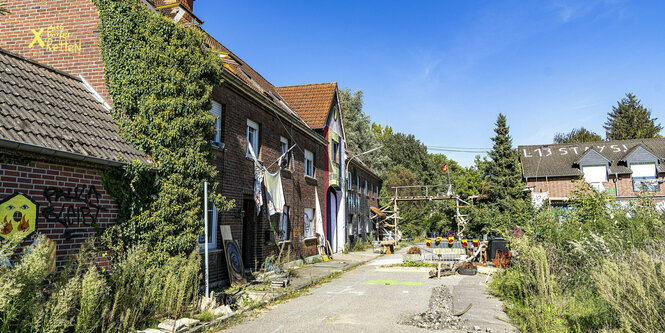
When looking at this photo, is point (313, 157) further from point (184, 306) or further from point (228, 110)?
point (184, 306)

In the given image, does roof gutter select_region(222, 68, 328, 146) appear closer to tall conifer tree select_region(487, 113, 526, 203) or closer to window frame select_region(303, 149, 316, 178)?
window frame select_region(303, 149, 316, 178)

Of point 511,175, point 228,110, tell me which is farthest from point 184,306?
point 511,175

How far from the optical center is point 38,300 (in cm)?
532

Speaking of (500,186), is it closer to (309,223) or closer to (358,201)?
(358,201)

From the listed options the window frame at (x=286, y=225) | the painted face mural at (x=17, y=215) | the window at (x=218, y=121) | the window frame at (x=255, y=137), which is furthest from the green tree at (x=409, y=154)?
the painted face mural at (x=17, y=215)

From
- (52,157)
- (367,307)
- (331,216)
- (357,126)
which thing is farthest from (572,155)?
(52,157)

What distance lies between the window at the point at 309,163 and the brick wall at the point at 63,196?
12337 millimetres

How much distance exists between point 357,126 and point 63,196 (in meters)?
44.0

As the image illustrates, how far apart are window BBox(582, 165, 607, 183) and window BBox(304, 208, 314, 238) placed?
29.6m

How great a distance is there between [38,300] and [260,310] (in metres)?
4.34

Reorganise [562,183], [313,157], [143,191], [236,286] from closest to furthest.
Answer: [143,191]
[236,286]
[313,157]
[562,183]

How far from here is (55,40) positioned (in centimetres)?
1019

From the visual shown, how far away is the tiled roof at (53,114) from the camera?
648cm

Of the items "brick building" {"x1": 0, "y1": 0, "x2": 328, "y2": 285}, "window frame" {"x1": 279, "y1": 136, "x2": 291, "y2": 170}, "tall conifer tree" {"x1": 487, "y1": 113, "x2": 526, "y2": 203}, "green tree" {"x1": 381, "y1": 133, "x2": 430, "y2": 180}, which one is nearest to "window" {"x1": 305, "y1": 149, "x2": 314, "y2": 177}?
"brick building" {"x1": 0, "y1": 0, "x2": 328, "y2": 285}
